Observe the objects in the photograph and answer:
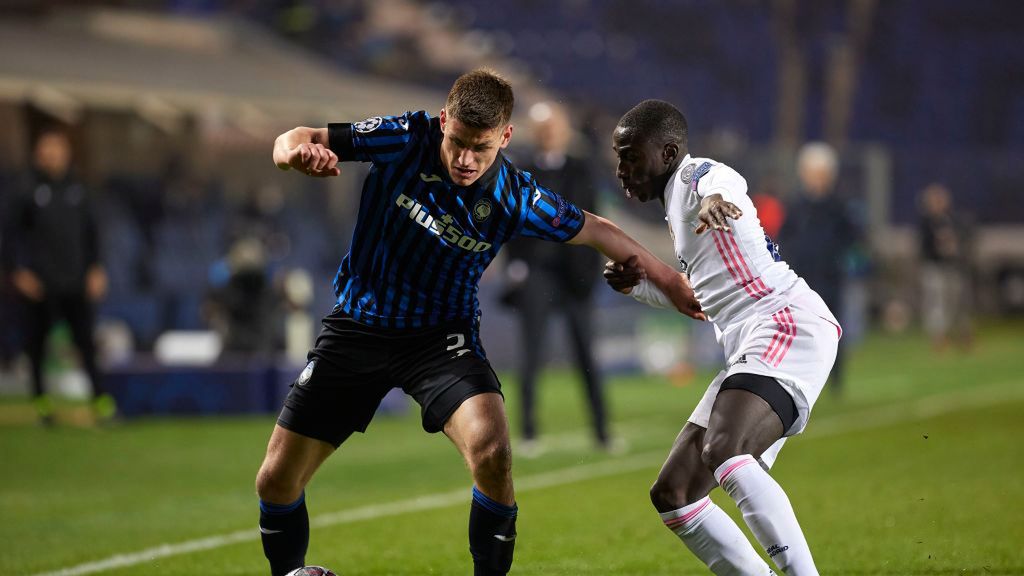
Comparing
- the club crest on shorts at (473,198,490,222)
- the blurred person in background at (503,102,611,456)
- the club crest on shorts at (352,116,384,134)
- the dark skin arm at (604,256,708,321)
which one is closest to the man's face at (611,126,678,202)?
the dark skin arm at (604,256,708,321)

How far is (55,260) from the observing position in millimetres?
12195

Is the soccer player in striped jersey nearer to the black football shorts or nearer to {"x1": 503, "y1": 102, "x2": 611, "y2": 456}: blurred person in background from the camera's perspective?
the black football shorts

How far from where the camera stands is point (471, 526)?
514cm

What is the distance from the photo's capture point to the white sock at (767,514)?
15.4 ft

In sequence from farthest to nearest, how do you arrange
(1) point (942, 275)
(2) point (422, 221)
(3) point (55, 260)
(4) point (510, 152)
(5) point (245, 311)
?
(1) point (942, 275)
(4) point (510, 152)
(5) point (245, 311)
(3) point (55, 260)
(2) point (422, 221)

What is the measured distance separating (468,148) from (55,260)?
26.6 feet

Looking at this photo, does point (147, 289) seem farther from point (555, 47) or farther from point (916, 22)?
point (916, 22)

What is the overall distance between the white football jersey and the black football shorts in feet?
2.81

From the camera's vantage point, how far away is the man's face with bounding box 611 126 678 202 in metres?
5.14

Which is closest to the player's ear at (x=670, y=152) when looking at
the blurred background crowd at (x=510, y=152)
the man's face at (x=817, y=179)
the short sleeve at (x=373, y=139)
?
the short sleeve at (x=373, y=139)

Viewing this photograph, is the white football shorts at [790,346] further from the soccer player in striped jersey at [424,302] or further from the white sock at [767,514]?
the soccer player in striped jersey at [424,302]

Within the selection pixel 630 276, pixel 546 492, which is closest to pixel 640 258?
pixel 630 276

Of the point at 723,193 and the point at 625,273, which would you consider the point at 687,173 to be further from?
the point at 625,273

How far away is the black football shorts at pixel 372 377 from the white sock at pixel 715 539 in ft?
2.74
